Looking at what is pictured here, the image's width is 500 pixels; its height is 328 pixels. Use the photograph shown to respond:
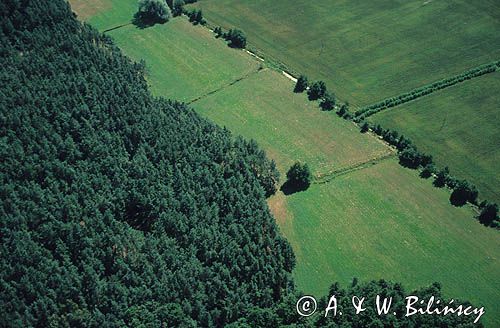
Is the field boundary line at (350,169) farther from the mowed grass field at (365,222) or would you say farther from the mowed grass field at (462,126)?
the mowed grass field at (462,126)

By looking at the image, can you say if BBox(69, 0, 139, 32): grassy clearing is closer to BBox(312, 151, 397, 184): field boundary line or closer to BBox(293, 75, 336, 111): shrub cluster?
BBox(293, 75, 336, 111): shrub cluster

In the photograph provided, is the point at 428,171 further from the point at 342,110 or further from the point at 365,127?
the point at 342,110

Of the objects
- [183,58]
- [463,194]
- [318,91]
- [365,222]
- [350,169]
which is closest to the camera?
[365,222]

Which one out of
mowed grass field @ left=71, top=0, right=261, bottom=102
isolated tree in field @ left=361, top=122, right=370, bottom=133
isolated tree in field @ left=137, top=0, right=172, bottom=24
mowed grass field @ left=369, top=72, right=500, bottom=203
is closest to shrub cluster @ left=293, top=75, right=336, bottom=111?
isolated tree in field @ left=361, top=122, right=370, bottom=133

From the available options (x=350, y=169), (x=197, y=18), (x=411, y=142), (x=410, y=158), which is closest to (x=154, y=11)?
(x=197, y=18)

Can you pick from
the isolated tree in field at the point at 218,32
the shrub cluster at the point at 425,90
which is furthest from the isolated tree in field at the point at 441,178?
the isolated tree in field at the point at 218,32

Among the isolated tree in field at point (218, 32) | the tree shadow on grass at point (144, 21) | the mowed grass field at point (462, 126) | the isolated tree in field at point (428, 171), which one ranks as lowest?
the tree shadow on grass at point (144, 21)

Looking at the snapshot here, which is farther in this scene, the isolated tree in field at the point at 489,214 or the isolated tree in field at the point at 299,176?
the isolated tree in field at the point at 299,176
